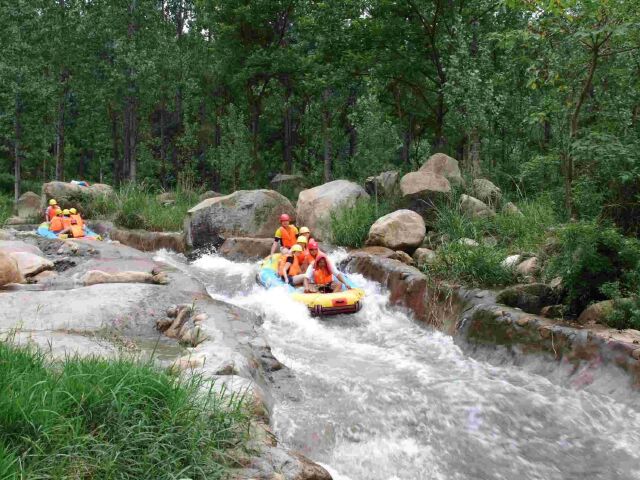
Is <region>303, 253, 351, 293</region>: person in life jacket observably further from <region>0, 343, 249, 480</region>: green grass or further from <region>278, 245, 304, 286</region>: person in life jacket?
<region>0, 343, 249, 480</region>: green grass

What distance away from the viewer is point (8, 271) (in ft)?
23.9

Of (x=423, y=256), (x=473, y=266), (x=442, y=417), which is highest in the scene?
(x=473, y=266)

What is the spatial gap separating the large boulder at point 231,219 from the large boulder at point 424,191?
13.4 ft

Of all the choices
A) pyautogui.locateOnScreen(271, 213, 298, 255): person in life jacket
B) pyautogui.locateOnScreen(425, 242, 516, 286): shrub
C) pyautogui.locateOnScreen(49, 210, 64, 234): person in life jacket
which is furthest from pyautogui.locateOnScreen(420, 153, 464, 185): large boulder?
pyautogui.locateOnScreen(49, 210, 64, 234): person in life jacket

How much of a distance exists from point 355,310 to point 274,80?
1460cm

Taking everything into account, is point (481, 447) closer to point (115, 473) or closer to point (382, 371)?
point (382, 371)

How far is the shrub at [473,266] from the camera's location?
7.44m

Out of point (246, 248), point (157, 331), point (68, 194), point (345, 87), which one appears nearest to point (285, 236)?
point (246, 248)

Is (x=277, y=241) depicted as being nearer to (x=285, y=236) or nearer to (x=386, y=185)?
(x=285, y=236)

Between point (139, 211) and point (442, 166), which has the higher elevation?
point (442, 166)

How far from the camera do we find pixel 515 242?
8.66 m

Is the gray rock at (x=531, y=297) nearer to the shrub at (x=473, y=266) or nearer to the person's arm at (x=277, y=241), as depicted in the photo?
the shrub at (x=473, y=266)

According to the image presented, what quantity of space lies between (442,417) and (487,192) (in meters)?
7.26

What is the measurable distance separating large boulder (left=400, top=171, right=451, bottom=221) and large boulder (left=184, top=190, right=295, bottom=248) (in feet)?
13.4
